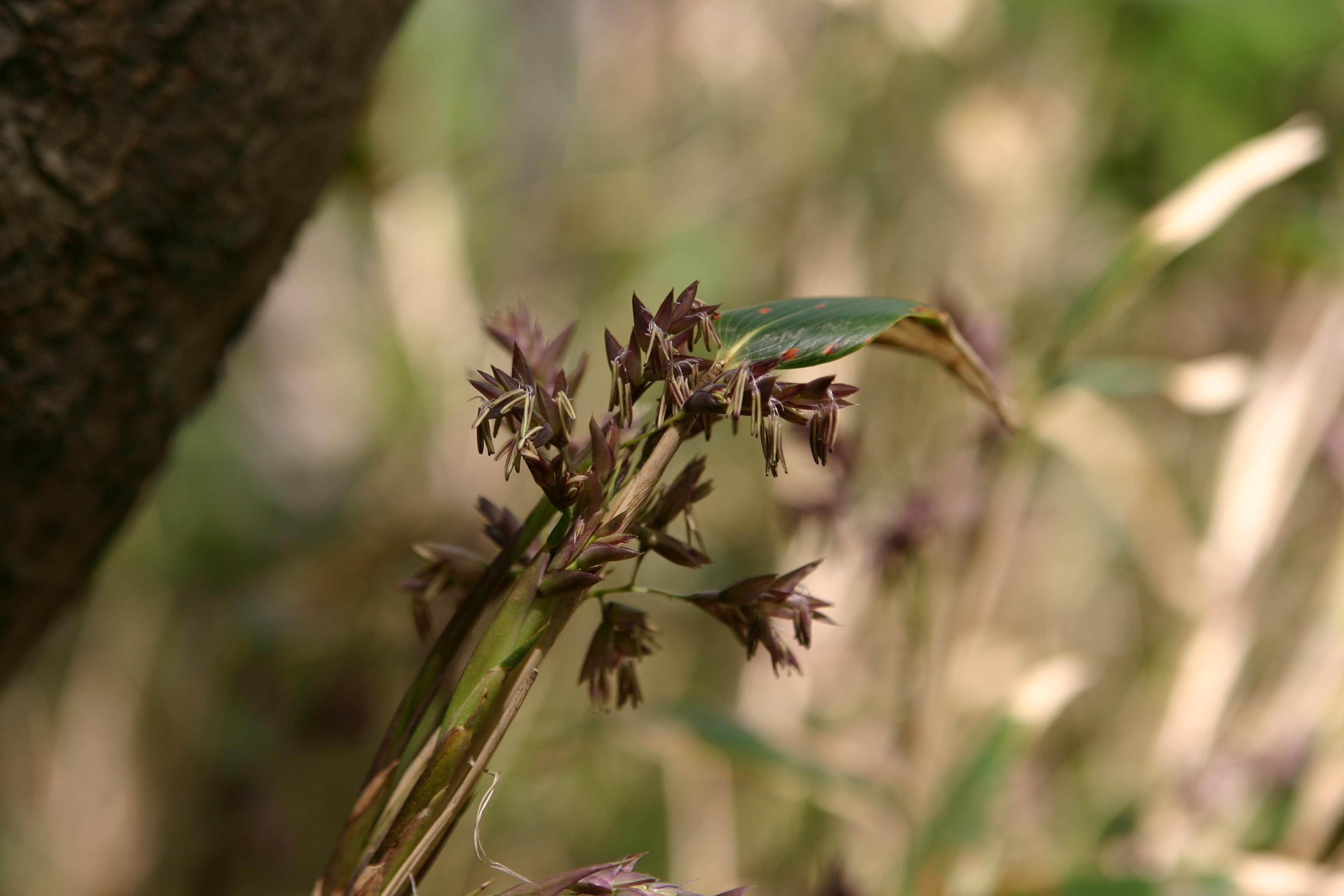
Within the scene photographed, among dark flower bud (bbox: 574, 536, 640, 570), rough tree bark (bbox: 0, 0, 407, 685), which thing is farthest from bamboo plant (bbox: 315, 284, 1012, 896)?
rough tree bark (bbox: 0, 0, 407, 685)

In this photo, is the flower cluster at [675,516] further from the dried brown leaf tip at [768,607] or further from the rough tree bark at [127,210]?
the rough tree bark at [127,210]

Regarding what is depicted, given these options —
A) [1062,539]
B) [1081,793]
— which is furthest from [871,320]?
[1062,539]

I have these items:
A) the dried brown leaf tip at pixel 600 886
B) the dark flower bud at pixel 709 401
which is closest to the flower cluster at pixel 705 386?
the dark flower bud at pixel 709 401

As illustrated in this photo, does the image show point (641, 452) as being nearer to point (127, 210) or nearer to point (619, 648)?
point (619, 648)

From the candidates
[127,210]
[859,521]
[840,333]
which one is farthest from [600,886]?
[859,521]

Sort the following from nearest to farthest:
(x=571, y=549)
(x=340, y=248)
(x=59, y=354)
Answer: (x=571, y=549)
(x=59, y=354)
(x=340, y=248)

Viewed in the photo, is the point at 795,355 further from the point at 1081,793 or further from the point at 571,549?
the point at 1081,793
